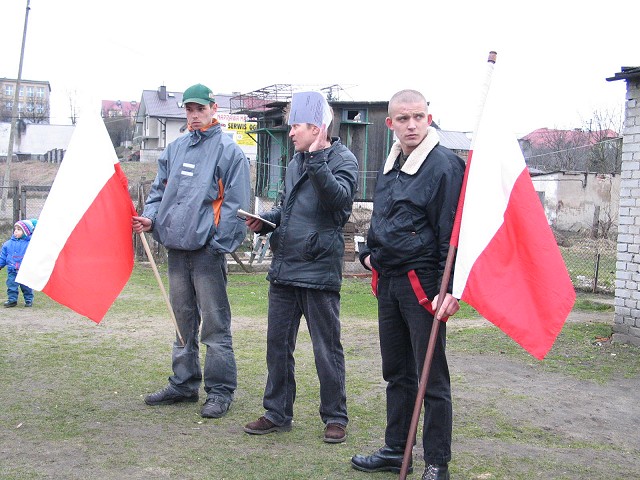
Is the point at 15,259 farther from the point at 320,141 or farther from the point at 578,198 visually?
the point at 578,198

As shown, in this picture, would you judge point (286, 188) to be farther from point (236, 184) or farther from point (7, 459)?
point (7, 459)

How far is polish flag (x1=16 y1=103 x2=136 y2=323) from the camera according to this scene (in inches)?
181

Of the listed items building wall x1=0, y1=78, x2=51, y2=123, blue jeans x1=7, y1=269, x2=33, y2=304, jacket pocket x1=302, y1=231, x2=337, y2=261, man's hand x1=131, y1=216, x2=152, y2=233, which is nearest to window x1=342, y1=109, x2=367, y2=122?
blue jeans x1=7, y1=269, x2=33, y2=304

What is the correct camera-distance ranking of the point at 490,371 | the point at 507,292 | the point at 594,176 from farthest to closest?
the point at 594,176
the point at 490,371
the point at 507,292

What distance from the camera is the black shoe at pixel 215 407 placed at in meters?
4.84

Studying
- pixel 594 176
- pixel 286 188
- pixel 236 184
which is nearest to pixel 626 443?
pixel 286 188

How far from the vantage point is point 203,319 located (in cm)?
498

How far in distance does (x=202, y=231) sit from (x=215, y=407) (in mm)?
1190

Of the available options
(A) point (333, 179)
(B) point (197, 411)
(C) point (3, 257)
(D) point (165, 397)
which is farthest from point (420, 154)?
(C) point (3, 257)

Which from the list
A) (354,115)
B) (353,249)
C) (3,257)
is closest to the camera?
(3,257)

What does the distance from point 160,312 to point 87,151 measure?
16.8ft

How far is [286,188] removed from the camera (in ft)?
15.2

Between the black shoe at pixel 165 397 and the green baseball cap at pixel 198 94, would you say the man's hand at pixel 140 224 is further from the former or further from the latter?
the black shoe at pixel 165 397

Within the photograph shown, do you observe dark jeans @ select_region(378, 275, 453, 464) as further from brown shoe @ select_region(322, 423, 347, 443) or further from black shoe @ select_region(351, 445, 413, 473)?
brown shoe @ select_region(322, 423, 347, 443)
